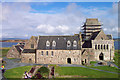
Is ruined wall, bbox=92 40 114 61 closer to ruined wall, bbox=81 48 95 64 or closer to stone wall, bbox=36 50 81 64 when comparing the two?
ruined wall, bbox=81 48 95 64

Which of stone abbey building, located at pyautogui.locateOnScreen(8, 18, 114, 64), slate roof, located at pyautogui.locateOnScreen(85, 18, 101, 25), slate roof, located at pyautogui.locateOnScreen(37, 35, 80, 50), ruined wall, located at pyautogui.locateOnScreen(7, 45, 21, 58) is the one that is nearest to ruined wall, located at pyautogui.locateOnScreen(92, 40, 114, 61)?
A: stone abbey building, located at pyautogui.locateOnScreen(8, 18, 114, 64)

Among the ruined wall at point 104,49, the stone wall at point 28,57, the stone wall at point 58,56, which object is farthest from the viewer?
the ruined wall at point 104,49

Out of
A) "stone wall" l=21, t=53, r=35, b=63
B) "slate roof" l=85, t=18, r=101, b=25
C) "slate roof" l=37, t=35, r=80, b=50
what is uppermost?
"slate roof" l=85, t=18, r=101, b=25

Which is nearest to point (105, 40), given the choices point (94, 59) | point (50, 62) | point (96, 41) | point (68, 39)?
point (96, 41)

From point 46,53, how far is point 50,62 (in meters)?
3.81

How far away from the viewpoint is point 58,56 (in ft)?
137

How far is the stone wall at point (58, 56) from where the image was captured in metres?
41.4

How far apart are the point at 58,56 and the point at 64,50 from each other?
129 inches

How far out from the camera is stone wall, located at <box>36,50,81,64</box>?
4138 cm

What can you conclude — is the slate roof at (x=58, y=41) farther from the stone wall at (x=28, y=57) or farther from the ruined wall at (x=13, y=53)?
the ruined wall at (x=13, y=53)

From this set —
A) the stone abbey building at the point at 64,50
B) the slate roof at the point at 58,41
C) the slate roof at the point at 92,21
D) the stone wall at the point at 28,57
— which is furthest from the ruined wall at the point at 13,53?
the slate roof at the point at 92,21

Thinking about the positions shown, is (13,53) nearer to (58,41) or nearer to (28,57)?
(28,57)

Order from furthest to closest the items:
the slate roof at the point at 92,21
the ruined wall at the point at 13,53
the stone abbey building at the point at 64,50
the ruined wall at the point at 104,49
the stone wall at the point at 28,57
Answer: the slate roof at the point at 92,21 → the ruined wall at the point at 13,53 → the ruined wall at the point at 104,49 → the stone wall at the point at 28,57 → the stone abbey building at the point at 64,50

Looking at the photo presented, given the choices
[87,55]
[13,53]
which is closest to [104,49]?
[87,55]
